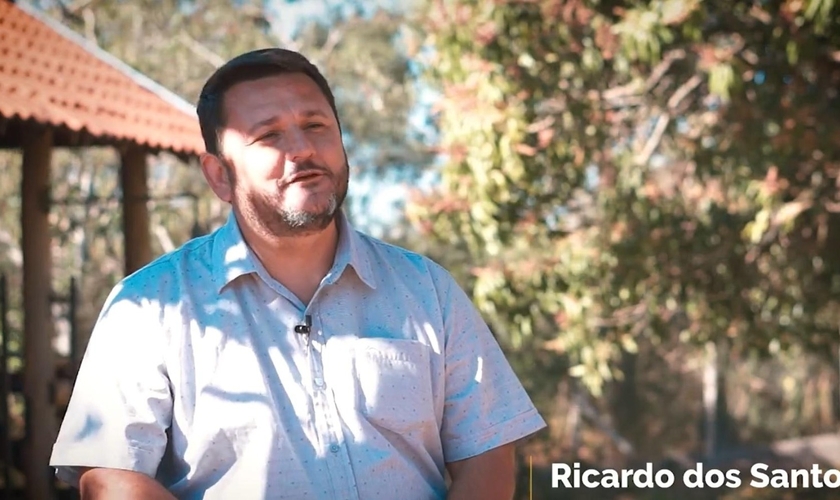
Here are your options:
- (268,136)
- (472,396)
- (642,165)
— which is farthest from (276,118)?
(642,165)

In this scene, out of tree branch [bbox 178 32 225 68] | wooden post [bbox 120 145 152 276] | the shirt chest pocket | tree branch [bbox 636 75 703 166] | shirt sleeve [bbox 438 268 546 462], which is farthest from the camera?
tree branch [bbox 178 32 225 68]

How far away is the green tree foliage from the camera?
625 cm

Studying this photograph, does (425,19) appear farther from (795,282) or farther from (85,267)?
(85,267)

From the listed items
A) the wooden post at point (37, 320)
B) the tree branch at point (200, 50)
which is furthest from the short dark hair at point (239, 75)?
the tree branch at point (200, 50)

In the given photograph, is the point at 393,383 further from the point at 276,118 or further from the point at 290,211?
the point at 276,118

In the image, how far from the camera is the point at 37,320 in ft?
16.4

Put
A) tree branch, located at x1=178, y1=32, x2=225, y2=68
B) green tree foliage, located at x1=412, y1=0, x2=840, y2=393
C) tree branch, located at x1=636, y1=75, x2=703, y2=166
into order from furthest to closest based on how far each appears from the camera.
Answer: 1. tree branch, located at x1=178, y1=32, x2=225, y2=68
2. tree branch, located at x1=636, y1=75, x2=703, y2=166
3. green tree foliage, located at x1=412, y1=0, x2=840, y2=393

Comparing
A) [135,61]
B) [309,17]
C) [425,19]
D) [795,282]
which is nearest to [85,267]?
[135,61]

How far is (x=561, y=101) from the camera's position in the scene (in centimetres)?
702

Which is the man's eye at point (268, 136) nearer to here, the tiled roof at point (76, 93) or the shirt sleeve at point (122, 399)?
the shirt sleeve at point (122, 399)

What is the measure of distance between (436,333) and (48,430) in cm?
345

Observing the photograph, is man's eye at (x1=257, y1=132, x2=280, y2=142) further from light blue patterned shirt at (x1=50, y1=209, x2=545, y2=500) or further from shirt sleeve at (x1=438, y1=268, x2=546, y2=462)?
shirt sleeve at (x1=438, y1=268, x2=546, y2=462)

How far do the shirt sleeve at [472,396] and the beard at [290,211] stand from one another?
291mm

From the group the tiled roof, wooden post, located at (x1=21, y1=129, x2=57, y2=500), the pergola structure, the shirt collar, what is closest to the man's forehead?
the shirt collar
